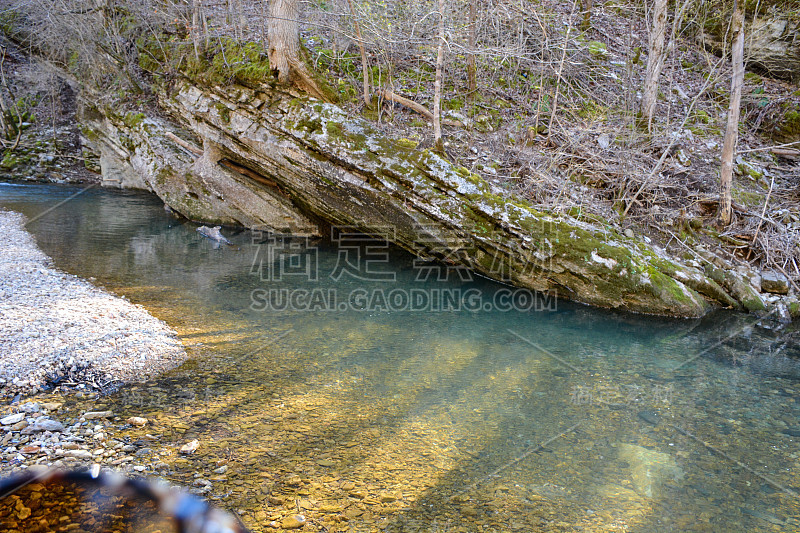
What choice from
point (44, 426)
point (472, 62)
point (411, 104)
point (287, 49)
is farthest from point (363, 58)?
point (44, 426)

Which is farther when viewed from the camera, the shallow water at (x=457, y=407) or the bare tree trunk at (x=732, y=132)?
the bare tree trunk at (x=732, y=132)

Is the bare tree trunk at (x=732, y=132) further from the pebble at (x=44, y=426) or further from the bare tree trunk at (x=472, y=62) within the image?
the pebble at (x=44, y=426)

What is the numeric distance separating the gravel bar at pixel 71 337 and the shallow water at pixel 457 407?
37 cm

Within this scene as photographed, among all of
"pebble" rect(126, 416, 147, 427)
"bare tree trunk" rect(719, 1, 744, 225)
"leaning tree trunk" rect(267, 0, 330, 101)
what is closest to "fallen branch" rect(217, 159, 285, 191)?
"leaning tree trunk" rect(267, 0, 330, 101)

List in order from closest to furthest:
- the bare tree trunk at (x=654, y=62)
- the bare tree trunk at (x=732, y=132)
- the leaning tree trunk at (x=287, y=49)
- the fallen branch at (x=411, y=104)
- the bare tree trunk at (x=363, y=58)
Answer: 1. the bare tree trunk at (x=732, y=132)
2. the leaning tree trunk at (x=287, y=49)
3. the bare tree trunk at (x=363, y=58)
4. the bare tree trunk at (x=654, y=62)
5. the fallen branch at (x=411, y=104)

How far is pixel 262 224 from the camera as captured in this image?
1345 centimetres

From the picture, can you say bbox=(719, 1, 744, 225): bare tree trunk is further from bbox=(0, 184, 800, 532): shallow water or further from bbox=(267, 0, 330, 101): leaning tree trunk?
bbox=(267, 0, 330, 101): leaning tree trunk

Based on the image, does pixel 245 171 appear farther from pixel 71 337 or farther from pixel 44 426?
pixel 44 426

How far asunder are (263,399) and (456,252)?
6.19m

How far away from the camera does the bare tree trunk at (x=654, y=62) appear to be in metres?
11.5

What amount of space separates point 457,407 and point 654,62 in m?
11.0

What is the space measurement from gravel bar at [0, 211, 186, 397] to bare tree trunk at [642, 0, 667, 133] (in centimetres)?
1219

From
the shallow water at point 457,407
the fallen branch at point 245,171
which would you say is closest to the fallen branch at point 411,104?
the fallen branch at point 245,171

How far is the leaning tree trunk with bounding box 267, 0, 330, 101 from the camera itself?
10.6 meters
